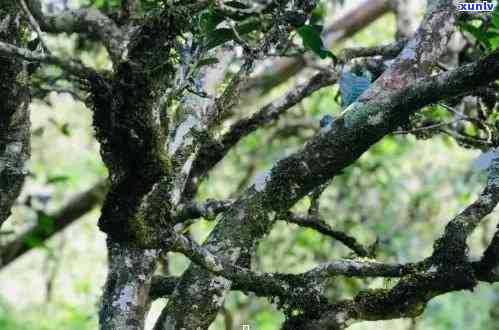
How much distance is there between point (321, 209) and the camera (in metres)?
4.41

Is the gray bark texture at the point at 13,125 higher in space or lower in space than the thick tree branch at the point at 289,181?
higher

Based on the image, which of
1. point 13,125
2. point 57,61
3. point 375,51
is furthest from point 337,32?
point 57,61

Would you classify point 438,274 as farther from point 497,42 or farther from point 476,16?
point 476,16

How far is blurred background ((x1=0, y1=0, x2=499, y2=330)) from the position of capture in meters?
4.12

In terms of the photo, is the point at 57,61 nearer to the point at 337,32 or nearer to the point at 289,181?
the point at 289,181

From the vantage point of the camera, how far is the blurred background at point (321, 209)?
412 cm

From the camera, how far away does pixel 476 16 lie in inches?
84.8

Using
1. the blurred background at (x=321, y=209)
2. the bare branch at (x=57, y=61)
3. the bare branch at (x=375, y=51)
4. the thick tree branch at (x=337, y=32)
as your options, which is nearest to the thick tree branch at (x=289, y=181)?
the bare branch at (x=375, y=51)

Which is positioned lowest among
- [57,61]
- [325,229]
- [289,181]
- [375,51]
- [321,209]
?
[57,61]

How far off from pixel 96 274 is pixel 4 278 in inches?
50.7

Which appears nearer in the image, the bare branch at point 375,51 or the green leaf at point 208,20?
the green leaf at point 208,20

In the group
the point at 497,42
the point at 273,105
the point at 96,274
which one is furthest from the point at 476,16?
the point at 96,274

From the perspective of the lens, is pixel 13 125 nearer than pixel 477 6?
Yes

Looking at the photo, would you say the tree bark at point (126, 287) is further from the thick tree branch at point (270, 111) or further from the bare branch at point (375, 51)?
the bare branch at point (375, 51)
